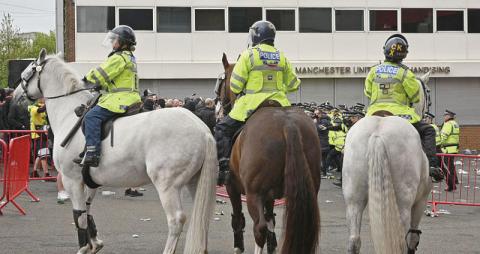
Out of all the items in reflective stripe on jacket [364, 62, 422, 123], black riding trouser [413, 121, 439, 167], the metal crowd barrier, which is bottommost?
the metal crowd barrier

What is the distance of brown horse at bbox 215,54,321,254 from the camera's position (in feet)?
23.5

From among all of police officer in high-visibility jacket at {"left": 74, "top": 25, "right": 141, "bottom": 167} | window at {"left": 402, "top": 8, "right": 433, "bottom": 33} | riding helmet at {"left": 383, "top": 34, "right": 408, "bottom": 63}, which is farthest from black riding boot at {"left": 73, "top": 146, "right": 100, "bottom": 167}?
window at {"left": 402, "top": 8, "right": 433, "bottom": 33}

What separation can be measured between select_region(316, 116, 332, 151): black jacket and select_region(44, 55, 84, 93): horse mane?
12.1 metres

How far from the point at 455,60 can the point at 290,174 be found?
28321 mm

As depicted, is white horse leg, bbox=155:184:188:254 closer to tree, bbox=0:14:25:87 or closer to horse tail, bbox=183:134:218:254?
horse tail, bbox=183:134:218:254

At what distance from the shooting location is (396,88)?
822cm

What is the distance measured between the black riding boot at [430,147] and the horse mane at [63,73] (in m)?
4.24

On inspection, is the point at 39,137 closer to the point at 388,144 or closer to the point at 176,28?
the point at 388,144

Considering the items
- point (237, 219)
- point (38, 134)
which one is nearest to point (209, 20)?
point (38, 134)

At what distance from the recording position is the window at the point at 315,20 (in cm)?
3297

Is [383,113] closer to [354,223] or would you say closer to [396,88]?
[396,88]

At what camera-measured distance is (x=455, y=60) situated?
33.7 m

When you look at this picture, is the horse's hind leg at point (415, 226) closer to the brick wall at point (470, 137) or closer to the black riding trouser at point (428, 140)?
the black riding trouser at point (428, 140)

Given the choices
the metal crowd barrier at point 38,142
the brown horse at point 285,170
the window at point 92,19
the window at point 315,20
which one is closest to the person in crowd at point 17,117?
the metal crowd barrier at point 38,142
